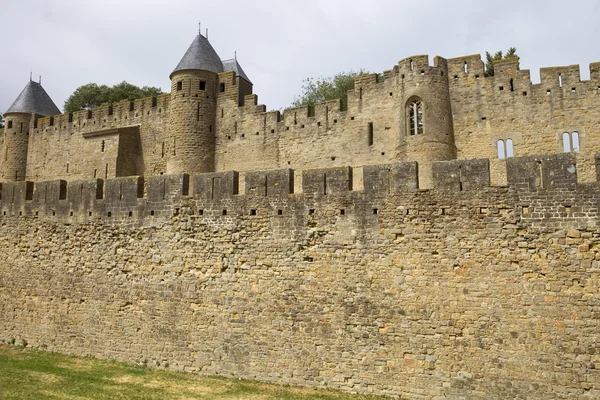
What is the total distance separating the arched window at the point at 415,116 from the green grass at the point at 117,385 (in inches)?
508

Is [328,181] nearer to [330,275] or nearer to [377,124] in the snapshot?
[330,275]

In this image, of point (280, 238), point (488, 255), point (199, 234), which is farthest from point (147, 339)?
point (488, 255)

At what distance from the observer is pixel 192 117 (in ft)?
78.7

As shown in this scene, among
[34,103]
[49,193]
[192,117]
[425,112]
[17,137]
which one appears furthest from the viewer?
[34,103]

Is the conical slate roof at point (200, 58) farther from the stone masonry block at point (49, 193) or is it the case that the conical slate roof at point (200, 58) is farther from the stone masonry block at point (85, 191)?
the stone masonry block at point (85, 191)

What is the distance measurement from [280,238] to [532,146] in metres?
12.5

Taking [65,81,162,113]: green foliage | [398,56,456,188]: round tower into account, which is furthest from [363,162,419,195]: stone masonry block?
[65,81,162,113]: green foliage

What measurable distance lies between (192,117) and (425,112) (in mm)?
10250

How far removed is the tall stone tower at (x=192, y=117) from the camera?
2383 cm

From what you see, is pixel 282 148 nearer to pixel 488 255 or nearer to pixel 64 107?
pixel 488 255

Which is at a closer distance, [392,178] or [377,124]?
[392,178]

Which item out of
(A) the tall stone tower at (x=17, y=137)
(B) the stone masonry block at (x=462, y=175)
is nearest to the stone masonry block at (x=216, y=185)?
(B) the stone masonry block at (x=462, y=175)

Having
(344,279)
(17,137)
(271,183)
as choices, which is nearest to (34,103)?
(17,137)

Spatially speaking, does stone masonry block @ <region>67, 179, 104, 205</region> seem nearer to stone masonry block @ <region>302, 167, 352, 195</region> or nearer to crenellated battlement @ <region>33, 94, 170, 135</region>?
stone masonry block @ <region>302, 167, 352, 195</region>
